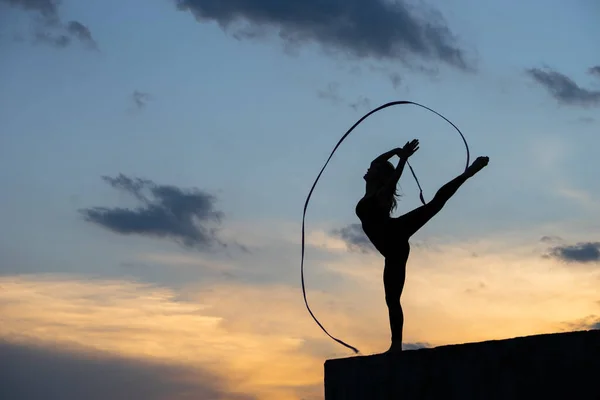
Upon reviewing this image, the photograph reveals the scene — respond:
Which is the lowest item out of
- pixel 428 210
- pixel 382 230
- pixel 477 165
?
pixel 382 230

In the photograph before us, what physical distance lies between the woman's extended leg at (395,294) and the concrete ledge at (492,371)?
0.39 m

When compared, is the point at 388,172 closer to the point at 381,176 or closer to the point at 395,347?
the point at 381,176

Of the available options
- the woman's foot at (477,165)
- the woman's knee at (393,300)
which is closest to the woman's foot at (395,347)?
the woman's knee at (393,300)

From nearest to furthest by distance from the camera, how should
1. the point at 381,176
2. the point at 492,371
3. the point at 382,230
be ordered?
the point at 492,371, the point at 382,230, the point at 381,176

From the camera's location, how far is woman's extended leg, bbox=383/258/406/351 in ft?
34.6

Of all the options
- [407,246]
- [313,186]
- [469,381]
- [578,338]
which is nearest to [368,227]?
[407,246]

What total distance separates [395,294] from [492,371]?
2151mm

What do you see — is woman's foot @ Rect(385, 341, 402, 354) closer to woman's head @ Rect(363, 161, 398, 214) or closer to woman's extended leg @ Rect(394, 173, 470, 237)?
woman's extended leg @ Rect(394, 173, 470, 237)

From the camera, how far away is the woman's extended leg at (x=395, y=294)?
34.6ft

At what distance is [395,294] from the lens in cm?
→ 1056

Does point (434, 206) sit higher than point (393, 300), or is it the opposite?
point (434, 206)

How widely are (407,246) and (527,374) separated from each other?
2.84 m

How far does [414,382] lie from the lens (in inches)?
382

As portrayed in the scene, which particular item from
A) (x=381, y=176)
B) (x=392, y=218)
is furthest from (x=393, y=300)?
(x=381, y=176)
